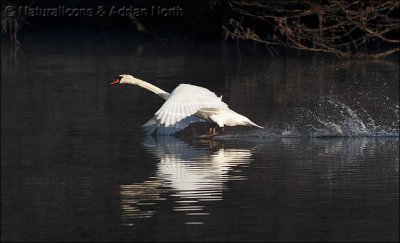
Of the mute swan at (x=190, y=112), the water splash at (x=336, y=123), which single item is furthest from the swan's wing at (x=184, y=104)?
the water splash at (x=336, y=123)

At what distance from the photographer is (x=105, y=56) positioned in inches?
1210

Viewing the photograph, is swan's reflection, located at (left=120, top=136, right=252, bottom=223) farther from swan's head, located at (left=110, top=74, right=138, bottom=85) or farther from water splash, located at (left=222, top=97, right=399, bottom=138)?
swan's head, located at (left=110, top=74, right=138, bottom=85)

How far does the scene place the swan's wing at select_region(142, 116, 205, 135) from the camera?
1453 centimetres

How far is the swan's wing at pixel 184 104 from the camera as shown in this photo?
43.5ft

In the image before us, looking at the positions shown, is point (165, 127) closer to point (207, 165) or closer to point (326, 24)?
point (207, 165)

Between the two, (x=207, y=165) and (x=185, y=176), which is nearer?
(x=185, y=176)

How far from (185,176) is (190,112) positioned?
2062mm

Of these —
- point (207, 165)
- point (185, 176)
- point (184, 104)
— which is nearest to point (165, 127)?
point (184, 104)

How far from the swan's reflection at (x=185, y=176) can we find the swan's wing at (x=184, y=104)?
39 centimetres

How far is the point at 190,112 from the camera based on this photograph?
13.5 m

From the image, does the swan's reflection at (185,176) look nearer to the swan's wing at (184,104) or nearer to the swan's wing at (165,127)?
the swan's wing at (165,127)

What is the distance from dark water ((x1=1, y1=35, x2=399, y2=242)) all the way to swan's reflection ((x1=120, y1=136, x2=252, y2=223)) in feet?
0.05

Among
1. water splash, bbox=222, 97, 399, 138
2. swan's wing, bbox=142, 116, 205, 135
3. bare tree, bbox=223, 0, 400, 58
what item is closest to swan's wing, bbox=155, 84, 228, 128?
swan's wing, bbox=142, 116, 205, 135

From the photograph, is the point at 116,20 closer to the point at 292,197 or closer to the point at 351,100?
the point at 351,100
